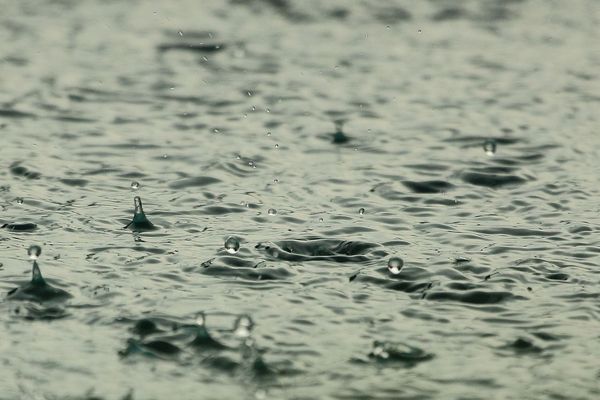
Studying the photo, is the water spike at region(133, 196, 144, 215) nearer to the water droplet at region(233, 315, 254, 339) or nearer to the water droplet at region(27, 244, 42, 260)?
the water droplet at region(27, 244, 42, 260)

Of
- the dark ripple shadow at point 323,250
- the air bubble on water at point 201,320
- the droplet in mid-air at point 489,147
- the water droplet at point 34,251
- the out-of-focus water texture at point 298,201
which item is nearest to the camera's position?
the out-of-focus water texture at point 298,201

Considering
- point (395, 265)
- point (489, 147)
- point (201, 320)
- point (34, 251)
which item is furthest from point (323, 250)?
point (489, 147)

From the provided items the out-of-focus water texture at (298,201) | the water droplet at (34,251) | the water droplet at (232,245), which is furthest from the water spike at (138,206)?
the water droplet at (34,251)

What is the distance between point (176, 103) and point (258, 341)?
15.0 ft

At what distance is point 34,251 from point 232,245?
1070 mm

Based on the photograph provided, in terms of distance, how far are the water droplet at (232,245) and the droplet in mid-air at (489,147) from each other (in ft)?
8.46

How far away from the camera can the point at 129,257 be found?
258 inches

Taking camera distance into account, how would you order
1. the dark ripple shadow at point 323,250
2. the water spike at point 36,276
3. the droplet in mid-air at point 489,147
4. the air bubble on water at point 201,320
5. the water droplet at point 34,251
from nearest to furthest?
the air bubble on water at point 201,320 → the water spike at point 36,276 → the water droplet at point 34,251 → the dark ripple shadow at point 323,250 → the droplet in mid-air at point 489,147

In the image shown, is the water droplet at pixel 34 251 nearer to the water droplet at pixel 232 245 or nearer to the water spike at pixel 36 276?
the water spike at pixel 36 276

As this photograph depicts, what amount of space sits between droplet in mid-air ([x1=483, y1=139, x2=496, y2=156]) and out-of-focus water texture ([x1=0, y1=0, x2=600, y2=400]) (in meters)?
0.04

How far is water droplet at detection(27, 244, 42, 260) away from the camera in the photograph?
6344 mm

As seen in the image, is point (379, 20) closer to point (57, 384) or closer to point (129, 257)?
point (129, 257)

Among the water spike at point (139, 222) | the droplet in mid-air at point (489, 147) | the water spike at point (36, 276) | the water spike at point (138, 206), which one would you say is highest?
the droplet in mid-air at point (489, 147)

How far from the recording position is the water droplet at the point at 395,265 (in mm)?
6348
